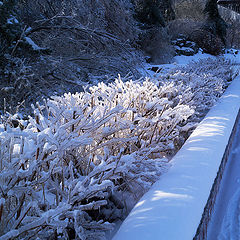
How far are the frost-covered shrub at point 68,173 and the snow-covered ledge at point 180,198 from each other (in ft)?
0.40

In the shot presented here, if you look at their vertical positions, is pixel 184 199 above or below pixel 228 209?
above

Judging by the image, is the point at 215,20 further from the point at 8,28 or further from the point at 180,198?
the point at 180,198

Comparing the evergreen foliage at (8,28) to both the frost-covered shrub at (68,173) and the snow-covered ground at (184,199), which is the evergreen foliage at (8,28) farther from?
the snow-covered ground at (184,199)

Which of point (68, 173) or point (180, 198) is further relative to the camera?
point (68, 173)

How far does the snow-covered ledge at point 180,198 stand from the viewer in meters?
1.22

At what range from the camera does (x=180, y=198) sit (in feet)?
4.84

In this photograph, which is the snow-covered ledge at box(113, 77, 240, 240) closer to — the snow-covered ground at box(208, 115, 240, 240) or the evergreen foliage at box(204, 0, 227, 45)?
the snow-covered ground at box(208, 115, 240, 240)

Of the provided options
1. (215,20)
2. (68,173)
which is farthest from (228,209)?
(215,20)

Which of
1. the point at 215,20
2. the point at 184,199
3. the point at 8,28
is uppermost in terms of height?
the point at 215,20

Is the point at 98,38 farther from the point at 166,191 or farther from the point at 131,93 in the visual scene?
the point at 166,191

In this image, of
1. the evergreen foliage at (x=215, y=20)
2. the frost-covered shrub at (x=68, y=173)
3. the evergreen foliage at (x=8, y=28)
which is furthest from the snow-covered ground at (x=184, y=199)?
the evergreen foliage at (x=215, y=20)

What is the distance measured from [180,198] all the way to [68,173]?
A: 2.50 ft

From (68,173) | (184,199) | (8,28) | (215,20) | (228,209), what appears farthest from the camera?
(215,20)

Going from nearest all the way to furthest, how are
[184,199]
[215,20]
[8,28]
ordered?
[184,199], [8,28], [215,20]
